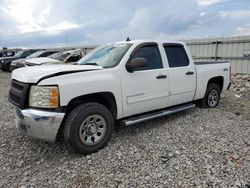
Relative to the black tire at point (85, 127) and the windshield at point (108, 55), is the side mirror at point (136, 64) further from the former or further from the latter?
the black tire at point (85, 127)

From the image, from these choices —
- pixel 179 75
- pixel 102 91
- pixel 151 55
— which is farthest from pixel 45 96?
pixel 179 75

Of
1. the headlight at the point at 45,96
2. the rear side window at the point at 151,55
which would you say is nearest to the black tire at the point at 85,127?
the headlight at the point at 45,96

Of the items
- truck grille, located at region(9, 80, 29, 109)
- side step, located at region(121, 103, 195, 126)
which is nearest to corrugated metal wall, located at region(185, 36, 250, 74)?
side step, located at region(121, 103, 195, 126)

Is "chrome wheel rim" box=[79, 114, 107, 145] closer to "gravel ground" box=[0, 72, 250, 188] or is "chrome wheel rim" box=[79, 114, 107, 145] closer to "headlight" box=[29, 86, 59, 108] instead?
"gravel ground" box=[0, 72, 250, 188]

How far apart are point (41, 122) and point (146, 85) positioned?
1999mm

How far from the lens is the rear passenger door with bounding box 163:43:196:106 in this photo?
15.8 ft

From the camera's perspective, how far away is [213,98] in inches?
243

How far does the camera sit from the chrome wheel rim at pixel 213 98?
6.05 meters

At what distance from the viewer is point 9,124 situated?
201 inches

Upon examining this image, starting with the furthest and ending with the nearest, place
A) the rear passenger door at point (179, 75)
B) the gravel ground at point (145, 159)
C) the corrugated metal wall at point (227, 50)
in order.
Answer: the corrugated metal wall at point (227, 50) < the rear passenger door at point (179, 75) < the gravel ground at point (145, 159)

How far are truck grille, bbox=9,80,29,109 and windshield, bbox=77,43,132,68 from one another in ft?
4.46

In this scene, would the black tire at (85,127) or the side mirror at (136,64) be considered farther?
the side mirror at (136,64)

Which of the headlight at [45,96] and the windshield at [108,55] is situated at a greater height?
the windshield at [108,55]

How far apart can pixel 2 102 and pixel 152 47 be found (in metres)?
5.32
